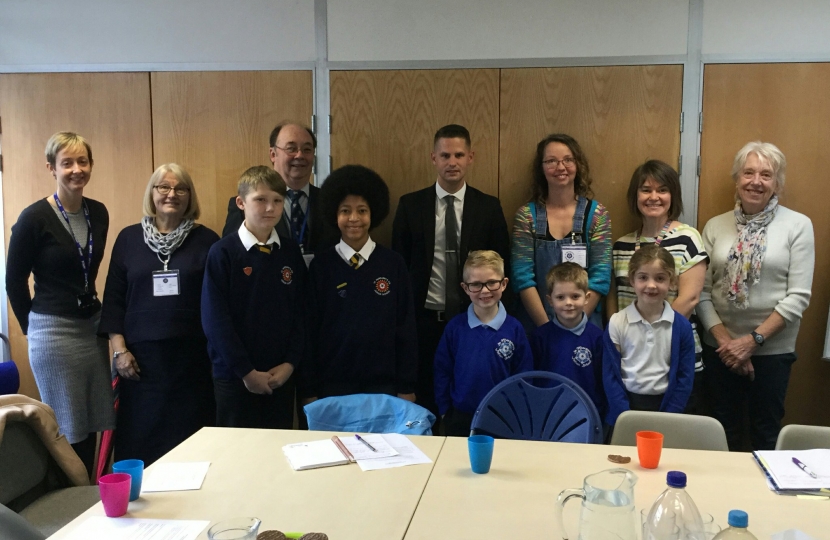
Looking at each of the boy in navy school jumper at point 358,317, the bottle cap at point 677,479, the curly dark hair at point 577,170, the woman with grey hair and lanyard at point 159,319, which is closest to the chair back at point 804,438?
the bottle cap at point 677,479

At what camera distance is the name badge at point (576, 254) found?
319 cm

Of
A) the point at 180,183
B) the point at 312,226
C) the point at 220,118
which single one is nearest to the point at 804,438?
the point at 312,226

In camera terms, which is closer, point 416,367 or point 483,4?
point 416,367

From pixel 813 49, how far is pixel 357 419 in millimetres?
2996

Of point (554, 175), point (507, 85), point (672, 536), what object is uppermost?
point (507, 85)

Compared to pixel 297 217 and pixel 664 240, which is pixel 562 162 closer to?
pixel 664 240

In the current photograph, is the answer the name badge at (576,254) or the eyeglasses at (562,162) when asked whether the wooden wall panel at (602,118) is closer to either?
the eyeglasses at (562,162)

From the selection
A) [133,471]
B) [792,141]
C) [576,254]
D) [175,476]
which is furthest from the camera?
[792,141]

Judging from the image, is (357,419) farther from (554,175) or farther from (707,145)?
(707,145)

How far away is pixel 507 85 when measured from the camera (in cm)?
359

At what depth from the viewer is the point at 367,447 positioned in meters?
1.96

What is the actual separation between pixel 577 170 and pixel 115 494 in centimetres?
263

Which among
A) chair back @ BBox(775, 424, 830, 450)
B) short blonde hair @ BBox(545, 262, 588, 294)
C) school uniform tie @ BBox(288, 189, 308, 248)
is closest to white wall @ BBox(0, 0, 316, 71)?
school uniform tie @ BBox(288, 189, 308, 248)

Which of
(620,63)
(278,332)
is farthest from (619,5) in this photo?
(278,332)
